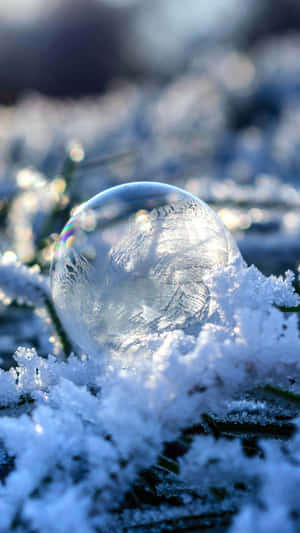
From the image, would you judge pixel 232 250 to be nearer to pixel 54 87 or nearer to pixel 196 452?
pixel 196 452

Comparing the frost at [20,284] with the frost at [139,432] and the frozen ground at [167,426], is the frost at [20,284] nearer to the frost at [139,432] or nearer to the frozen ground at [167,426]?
the frozen ground at [167,426]

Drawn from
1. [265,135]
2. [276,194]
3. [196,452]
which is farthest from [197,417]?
[265,135]

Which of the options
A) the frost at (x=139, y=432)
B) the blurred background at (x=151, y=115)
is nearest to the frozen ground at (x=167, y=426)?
the frost at (x=139, y=432)

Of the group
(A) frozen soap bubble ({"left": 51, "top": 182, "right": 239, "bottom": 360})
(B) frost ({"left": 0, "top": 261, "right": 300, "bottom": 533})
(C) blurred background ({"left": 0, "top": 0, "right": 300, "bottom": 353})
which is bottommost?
(B) frost ({"left": 0, "top": 261, "right": 300, "bottom": 533})

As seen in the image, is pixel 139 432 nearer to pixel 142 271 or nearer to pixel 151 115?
pixel 142 271

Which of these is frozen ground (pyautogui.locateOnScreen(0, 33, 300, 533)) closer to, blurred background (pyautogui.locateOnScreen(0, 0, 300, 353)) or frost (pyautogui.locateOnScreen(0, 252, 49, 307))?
frost (pyautogui.locateOnScreen(0, 252, 49, 307))

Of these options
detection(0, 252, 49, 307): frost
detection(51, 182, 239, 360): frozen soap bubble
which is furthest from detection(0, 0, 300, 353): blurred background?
detection(51, 182, 239, 360): frozen soap bubble

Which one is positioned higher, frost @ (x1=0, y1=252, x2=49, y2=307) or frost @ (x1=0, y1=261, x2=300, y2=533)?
frost @ (x1=0, y1=252, x2=49, y2=307)
